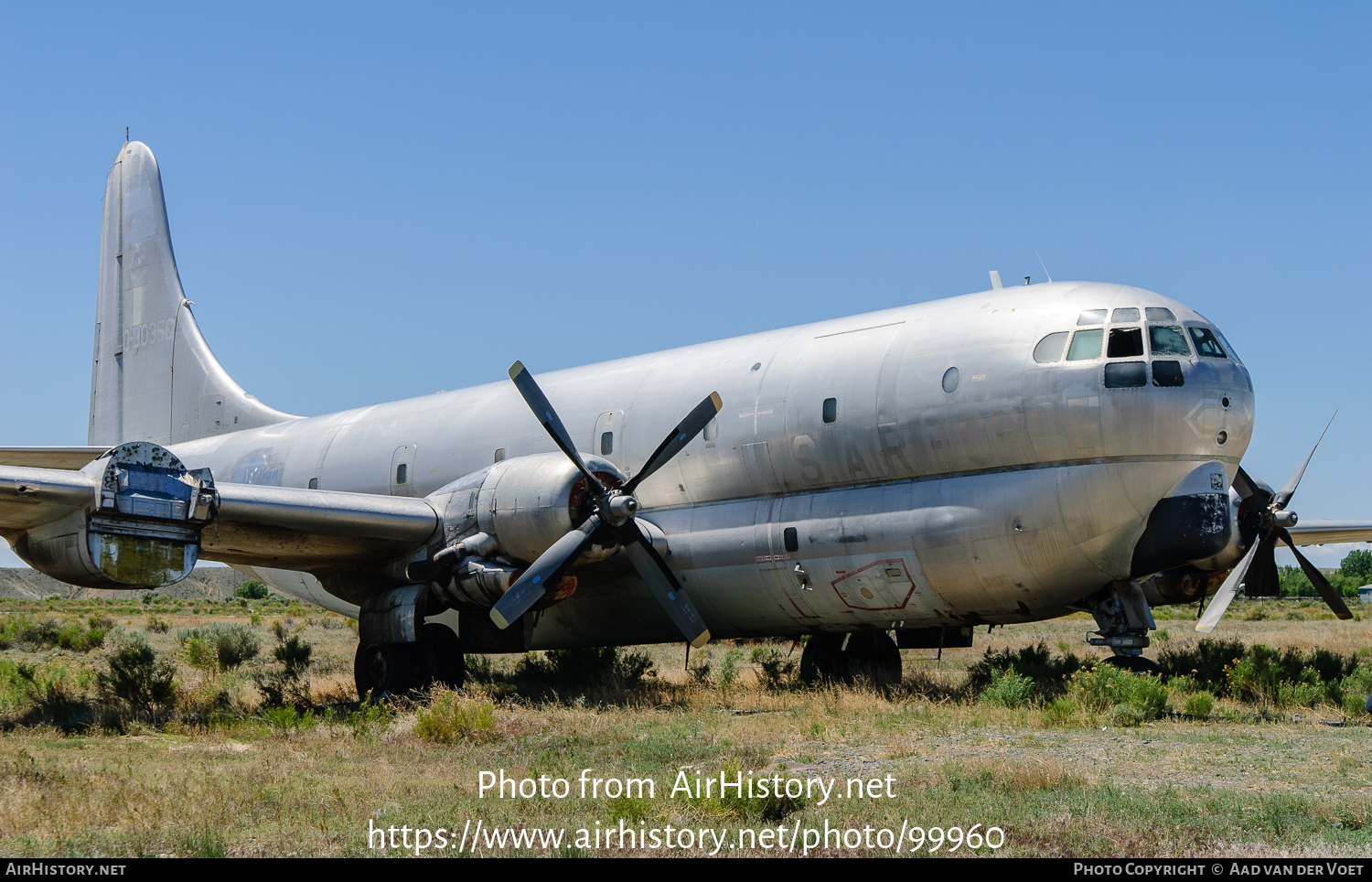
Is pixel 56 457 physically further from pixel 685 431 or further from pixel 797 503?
pixel 797 503

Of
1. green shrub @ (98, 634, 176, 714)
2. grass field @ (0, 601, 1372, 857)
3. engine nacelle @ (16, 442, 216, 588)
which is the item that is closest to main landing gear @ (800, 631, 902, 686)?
grass field @ (0, 601, 1372, 857)

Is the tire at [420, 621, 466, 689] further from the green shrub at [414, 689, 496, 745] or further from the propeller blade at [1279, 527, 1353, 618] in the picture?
the propeller blade at [1279, 527, 1353, 618]

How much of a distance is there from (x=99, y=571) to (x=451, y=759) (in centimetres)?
509

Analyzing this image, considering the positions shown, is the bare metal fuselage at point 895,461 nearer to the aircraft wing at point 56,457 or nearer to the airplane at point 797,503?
the airplane at point 797,503

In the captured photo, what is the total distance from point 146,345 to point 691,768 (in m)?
20.2

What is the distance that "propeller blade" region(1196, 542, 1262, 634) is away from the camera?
45.7ft

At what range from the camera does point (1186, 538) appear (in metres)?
13.0

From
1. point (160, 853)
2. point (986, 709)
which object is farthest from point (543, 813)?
point (986, 709)

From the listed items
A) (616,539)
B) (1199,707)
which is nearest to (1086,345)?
(1199,707)

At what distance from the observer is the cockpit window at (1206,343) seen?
43.9 feet

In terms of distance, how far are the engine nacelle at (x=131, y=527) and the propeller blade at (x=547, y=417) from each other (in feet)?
13.2

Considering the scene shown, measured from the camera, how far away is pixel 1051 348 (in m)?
13.4

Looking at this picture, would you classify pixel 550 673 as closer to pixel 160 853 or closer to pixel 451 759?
pixel 451 759

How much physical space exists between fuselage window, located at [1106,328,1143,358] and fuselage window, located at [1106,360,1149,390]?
13 centimetres
